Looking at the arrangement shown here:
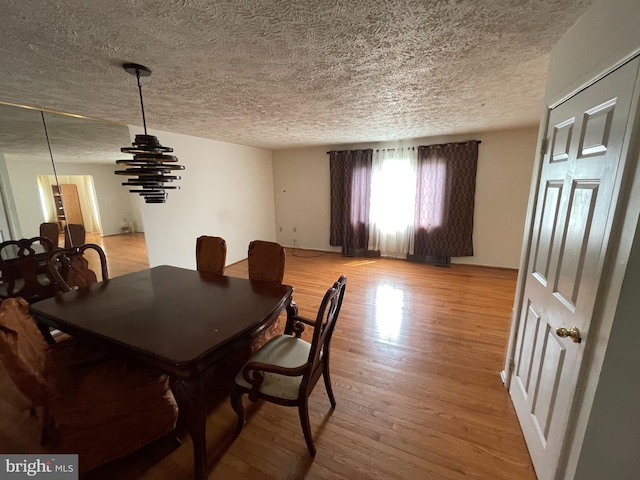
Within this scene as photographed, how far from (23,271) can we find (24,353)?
6.47 ft

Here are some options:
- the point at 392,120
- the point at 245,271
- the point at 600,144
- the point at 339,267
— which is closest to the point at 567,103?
the point at 600,144

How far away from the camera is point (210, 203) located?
444 centimetres

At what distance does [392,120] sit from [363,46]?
6.16ft

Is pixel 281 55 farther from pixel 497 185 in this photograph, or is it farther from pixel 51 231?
pixel 497 185

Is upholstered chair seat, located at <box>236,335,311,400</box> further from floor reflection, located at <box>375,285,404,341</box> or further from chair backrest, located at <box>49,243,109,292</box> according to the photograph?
chair backrest, located at <box>49,243,109,292</box>

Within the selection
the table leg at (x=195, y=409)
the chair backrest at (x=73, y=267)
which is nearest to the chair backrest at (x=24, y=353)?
the table leg at (x=195, y=409)

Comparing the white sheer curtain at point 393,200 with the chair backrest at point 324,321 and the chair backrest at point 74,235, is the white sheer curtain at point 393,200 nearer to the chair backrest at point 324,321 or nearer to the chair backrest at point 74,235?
the chair backrest at point 324,321

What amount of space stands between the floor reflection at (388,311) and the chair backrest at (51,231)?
352 centimetres

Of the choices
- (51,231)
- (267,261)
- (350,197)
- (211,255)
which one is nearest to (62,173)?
(51,231)

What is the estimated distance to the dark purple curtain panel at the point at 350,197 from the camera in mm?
4977

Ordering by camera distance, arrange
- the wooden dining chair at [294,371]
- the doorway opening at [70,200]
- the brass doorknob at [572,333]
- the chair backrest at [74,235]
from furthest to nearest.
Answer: the chair backrest at [74,235] → the doorway opening at [70,200] → the wooden dining chair at [294,371] → the brass doorknob at [572,333]

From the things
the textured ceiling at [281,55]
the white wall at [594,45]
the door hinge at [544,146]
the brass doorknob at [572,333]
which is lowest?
the brass doorknob at [572,333]

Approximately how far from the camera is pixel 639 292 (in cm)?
83

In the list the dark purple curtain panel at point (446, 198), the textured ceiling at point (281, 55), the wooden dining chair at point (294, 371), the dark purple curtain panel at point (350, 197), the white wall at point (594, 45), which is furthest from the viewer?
the dark purple curtain panel at point (350, 197)
